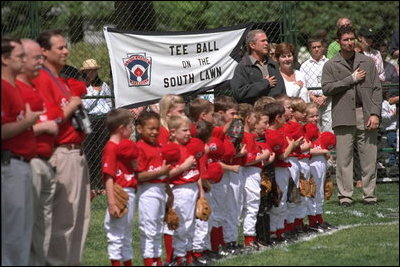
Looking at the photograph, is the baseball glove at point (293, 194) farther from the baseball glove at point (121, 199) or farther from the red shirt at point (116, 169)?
the baseball glove at point (121, 199)

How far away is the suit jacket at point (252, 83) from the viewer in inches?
467

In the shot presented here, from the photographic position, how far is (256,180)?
1109 cm

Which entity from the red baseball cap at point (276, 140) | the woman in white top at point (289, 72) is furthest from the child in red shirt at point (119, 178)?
the woman in white top at point (289, 72)

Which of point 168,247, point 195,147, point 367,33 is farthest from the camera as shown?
point 367,33

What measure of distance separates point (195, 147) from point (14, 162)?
223cm

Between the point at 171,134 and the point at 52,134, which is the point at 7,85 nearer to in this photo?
the point at 52,134

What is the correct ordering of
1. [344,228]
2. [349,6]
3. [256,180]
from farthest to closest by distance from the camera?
[349,6]
[344,228]
[256,180]

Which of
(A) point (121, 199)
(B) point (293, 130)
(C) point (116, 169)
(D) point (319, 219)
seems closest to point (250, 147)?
(B) point (293, 130)

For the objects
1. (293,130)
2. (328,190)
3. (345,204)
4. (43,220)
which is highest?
(293,130)

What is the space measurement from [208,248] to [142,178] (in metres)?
1.30

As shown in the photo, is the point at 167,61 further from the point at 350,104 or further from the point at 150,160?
the point at 150,160

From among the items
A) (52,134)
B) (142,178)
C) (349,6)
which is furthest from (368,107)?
(349,6)

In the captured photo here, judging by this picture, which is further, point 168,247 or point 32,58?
point 168,247

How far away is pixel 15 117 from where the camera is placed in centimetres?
798
